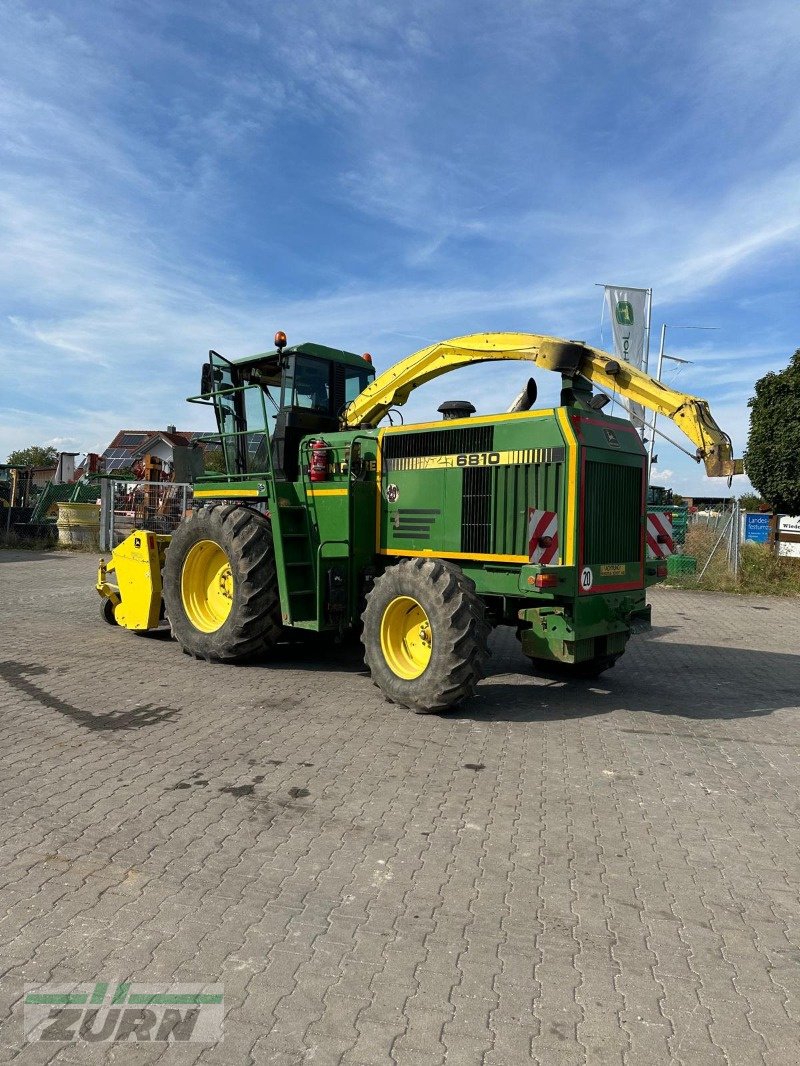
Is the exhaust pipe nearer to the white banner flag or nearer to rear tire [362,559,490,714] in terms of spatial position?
rear tire [362,559,490,714]

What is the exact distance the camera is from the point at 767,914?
3.21 metres

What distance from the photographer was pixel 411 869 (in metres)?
3.47

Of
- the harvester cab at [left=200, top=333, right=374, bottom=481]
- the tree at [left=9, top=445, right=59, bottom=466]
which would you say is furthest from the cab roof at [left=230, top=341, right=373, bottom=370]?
the tree at [left=9, top=445, right=59, bottom=466]

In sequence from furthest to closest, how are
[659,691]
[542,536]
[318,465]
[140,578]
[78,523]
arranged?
[78,523]
[140,578]
[318,465]
[659,691]
[542,536]

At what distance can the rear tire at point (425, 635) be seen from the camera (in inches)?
221

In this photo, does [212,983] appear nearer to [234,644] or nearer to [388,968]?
[388,968]

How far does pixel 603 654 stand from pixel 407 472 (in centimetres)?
239

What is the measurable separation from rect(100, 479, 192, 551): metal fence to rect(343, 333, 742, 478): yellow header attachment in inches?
484

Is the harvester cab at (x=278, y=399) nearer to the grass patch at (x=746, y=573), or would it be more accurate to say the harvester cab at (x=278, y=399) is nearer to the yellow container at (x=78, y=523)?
the grass patch at (x=746, y=573)

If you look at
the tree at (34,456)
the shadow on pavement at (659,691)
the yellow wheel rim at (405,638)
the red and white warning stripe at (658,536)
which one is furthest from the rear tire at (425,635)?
the tree at (34,456)

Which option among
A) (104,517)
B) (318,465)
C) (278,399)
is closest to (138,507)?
(104,517)

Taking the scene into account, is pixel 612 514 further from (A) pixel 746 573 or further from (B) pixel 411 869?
(A) pixel 746 573

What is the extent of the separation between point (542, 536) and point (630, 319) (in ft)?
50.9

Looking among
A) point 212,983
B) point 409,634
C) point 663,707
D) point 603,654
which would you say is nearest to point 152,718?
point 409,634
